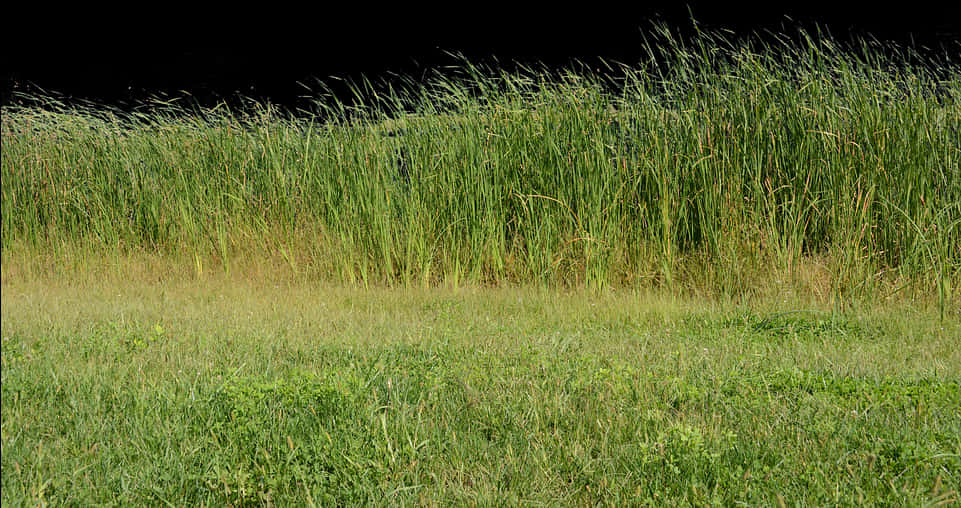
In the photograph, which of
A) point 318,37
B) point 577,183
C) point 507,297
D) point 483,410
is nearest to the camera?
point 483,410

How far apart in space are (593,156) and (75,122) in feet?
12.6

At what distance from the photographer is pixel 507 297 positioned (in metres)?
3.91

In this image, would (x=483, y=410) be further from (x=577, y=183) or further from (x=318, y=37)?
(x=318, y=37)

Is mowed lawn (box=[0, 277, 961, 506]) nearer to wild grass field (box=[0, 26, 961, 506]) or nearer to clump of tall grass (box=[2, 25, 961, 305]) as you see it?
wild grass field (box=[0, 26, 961, 506])

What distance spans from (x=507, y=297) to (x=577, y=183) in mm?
837

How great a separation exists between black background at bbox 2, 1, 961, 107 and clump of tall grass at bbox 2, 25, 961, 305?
2.81 metres

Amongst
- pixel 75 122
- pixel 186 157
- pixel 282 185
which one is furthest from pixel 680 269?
pixel 75 122

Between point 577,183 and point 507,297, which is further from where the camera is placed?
point 577,183

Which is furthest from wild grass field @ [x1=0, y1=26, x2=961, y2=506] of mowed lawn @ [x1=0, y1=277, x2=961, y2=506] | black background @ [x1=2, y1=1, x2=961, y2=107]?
black background @ [x1=2, y1=1, x2=961, y2=107]

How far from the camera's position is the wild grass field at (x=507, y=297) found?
5.92 feet

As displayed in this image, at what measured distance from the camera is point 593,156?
4305 mm

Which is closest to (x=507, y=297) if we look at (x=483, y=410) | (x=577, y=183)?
(x=577, y=183)

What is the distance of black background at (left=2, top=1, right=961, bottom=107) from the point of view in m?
7.27

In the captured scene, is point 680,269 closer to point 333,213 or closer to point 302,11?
point 333,213
